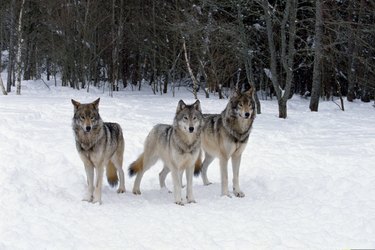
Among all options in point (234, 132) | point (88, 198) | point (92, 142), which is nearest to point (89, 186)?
point (88, 198)

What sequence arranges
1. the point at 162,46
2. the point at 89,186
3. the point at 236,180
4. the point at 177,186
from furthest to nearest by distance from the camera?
the point at 162,46 < the point at 236,180 < the point at 177,186 < the point at 89,186

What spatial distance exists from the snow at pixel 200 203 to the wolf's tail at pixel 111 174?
167 mm

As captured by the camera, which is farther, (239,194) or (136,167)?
(136,167)

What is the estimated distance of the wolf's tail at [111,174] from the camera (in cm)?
722

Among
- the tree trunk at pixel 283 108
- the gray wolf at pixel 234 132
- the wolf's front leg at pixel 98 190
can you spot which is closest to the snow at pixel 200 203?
the wolf's front leg at pixel 98 190

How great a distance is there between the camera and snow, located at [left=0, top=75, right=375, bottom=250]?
4.71m

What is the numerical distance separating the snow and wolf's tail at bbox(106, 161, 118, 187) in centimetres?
17

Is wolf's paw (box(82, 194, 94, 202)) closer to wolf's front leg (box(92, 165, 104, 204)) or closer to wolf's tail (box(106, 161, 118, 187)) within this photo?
wolf's front leg (box(92, 165, 104, 204))

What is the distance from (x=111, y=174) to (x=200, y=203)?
1.61 metres

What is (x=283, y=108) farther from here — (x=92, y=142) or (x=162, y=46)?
(x=162, y=46)

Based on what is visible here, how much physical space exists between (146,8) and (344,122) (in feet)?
71.5

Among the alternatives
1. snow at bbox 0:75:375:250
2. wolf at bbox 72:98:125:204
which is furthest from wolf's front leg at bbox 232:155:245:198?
wolf at bbox 72:98:125:204

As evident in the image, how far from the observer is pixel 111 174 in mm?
7227

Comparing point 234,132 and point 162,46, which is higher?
point 162,46
